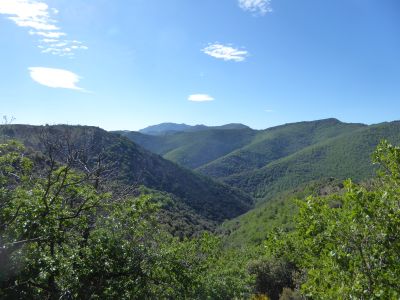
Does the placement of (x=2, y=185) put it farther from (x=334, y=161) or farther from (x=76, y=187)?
(x=334, y=161)

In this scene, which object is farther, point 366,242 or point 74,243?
point 74,243

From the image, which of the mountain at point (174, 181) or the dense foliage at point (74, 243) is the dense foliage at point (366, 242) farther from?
the mountain at point (174, 181)

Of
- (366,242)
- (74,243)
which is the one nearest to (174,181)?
(74,243)

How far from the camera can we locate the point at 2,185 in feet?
35.7

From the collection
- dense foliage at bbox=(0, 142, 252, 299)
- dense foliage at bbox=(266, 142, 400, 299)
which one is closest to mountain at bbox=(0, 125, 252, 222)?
dense foliage at bbox=(0, 142, 252, 299)

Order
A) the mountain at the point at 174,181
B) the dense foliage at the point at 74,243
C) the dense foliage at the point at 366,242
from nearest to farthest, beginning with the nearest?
the dense foliage at the point at 366,242, the dense foliage at the point at 74,243, the mountain at the point at 174,181

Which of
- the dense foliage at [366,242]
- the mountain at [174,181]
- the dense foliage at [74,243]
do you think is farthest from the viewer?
the mountain at [174,181]

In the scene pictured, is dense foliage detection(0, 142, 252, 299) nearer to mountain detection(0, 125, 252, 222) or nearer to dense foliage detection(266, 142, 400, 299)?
dense foliage detection(266, 142, 400, 299)

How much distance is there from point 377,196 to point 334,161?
198021mm

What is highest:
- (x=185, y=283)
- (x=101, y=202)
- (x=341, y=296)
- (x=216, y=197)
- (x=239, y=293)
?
(x=101, y=202)

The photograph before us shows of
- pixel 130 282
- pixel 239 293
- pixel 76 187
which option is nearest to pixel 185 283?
pixel 130 282

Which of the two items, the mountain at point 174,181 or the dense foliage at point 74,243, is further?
the mountain at point 174,181

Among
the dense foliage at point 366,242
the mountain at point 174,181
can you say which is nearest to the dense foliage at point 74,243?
the dense foliage at point 366,242

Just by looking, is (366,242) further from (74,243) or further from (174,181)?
(174,181)
